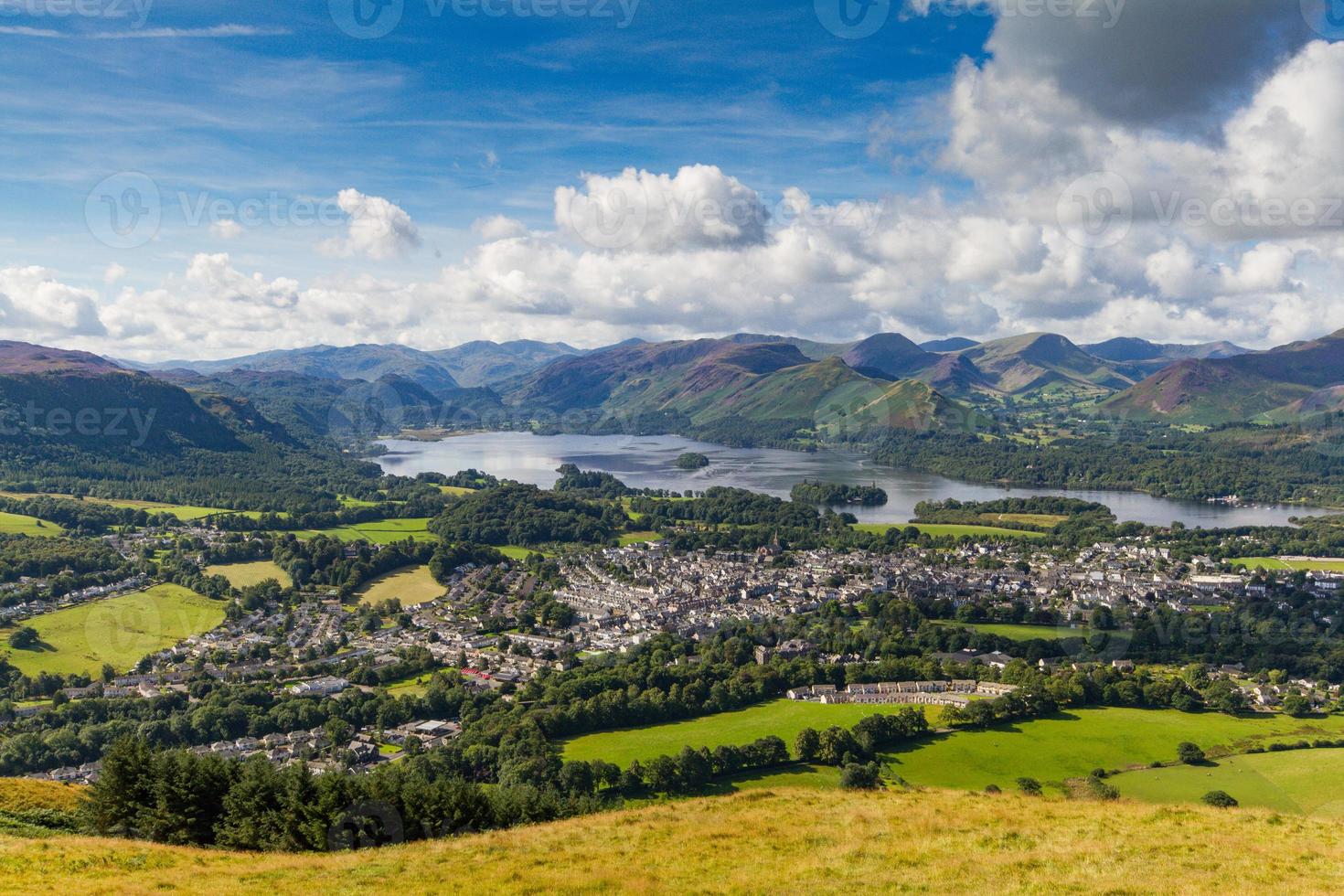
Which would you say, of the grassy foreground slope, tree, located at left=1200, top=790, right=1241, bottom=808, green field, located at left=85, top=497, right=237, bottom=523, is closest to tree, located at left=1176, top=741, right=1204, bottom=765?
tree, located at left=1200, top=790, right=1241, bottom=808

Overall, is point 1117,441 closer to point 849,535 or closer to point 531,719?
point 849,535

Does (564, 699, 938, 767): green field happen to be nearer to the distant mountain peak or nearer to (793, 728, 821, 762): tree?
(793, 728, 821, 762): tree

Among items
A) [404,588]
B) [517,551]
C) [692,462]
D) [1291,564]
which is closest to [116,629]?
[404,588]

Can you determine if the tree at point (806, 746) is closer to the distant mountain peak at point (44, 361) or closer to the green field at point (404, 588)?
the green field at point (404, 588)

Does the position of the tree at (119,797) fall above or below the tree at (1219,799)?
above

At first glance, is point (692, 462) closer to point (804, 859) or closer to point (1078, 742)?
point (1078, 742)
